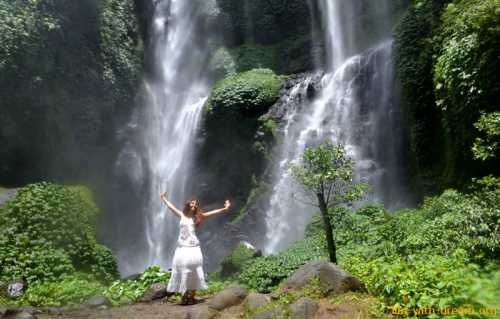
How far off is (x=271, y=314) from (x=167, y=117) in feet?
66.1

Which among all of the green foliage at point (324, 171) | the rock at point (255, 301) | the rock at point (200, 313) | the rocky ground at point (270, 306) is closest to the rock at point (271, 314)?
the rocky ground at point (270, 306)

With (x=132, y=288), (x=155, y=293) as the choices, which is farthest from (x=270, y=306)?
(x=132, y=288)

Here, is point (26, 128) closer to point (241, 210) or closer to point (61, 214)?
point (61, 214)

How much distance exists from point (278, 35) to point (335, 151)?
1888cm

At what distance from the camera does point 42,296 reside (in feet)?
29.5

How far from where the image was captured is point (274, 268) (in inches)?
396

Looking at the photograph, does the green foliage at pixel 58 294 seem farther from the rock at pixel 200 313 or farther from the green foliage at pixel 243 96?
the green foliage at pixel 243 96

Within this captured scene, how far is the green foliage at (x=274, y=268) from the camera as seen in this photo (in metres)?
9.64

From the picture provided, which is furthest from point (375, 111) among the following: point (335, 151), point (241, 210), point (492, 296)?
point (492, 296)

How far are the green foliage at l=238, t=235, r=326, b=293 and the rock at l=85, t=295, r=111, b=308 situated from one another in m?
3.02

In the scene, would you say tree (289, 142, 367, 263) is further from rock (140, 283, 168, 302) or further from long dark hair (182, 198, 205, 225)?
rock (140, 283, 168, 302)

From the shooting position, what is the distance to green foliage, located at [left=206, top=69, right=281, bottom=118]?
20.8m

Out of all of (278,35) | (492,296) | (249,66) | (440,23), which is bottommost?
(492,296)

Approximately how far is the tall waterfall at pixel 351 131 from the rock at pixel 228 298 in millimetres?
10054
